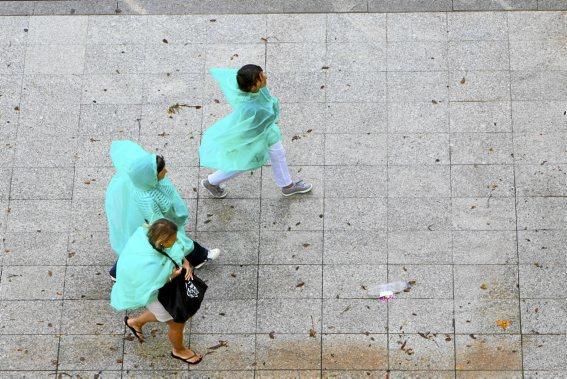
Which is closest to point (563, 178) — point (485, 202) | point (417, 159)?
Answer: point (485, 202)

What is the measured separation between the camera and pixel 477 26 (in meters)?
9.59

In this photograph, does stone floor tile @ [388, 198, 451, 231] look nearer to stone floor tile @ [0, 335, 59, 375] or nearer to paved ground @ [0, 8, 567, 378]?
paved ground @ [0, 8, 567, 378]

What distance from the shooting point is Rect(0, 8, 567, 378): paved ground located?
851cm

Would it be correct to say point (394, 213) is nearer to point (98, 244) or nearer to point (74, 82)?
point (98, 244)

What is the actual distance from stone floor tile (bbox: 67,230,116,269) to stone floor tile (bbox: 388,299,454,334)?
8.91 ft

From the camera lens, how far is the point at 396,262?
8.73 metres

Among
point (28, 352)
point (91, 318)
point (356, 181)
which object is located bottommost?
point (28, 352)

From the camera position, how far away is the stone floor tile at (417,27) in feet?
31.4

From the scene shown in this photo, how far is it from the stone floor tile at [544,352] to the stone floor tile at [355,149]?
7.15ft

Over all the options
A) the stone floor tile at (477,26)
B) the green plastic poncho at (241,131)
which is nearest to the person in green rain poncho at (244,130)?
the green plastic poncho at (241,131)

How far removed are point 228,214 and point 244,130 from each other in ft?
3.68

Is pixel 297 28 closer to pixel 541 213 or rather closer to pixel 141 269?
pixel 541 213

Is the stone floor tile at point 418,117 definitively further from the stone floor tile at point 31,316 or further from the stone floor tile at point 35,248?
the stone floor tile at point 31,316

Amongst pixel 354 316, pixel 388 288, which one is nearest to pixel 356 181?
pixel 388 288
